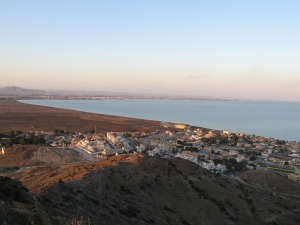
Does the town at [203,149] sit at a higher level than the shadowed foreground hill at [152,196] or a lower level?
lower

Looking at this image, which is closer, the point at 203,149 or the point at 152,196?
the point at 152,196

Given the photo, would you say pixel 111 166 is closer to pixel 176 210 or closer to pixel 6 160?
pixel 176 210

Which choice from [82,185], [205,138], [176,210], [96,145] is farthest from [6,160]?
[205,138]

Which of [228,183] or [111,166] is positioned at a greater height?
[111,166]

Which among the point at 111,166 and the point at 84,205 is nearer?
the point at 84,205

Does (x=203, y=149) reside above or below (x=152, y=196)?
below
